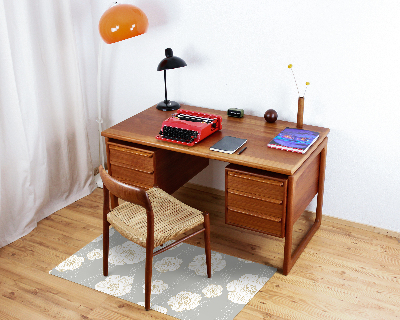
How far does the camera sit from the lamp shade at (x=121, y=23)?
2.74m

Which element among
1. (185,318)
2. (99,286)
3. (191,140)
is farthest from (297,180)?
(99,286)

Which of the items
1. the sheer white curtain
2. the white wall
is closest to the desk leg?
the white wall

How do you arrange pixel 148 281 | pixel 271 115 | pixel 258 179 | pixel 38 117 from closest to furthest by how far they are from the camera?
pixel 148 281 < pixel 258 179 < pixel 271 115 < pixel 38 117

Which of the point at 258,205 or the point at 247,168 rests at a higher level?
the point at 247,168

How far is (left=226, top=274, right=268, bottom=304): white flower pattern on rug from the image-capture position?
2357 mm

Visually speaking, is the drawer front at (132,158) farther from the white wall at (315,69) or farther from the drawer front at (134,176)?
the white wall at (315,69)

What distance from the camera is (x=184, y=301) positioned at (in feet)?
7.68

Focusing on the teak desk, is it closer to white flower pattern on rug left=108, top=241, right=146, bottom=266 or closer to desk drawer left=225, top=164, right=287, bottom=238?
desk drawer left=225, top=164, right=287, bottom=238

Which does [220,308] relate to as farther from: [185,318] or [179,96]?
[179,96]

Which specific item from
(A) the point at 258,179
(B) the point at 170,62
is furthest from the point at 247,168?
(B) the point at 170,62

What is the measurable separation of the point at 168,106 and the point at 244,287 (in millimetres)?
1307

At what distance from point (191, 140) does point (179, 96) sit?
79 centimetres

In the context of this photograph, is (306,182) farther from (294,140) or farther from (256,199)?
(256,199)

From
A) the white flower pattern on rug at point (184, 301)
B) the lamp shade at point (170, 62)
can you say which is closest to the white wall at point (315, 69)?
the lamp shade at point (170, 62)
